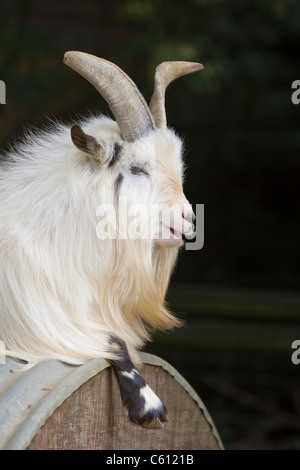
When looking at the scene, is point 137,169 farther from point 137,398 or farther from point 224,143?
point 224,143

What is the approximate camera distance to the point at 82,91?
6547 mm

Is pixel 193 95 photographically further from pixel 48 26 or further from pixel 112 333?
pixel 112 333

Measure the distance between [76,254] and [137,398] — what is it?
55cm

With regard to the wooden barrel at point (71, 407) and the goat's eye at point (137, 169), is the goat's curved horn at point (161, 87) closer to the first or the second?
the goat's eye at point (137, 169)

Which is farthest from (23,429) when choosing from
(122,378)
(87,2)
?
(87,2)

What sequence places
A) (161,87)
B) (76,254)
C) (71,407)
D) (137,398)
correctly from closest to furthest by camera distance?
1. (71,407)
2. (137,398)
3. (76,254)
4. (161,87)

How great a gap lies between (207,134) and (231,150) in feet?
0.81

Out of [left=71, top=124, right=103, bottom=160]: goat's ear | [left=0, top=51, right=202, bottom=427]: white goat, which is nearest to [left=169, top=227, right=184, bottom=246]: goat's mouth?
[left=0, top=51, right=202, bottom=427]: white goat

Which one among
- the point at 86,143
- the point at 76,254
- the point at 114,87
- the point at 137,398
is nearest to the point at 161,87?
the point at 114,87

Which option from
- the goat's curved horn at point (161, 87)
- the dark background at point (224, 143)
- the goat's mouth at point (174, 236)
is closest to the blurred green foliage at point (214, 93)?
the dark background at point (224, 143)

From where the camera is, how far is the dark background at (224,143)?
581 cm

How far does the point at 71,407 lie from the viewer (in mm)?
2584

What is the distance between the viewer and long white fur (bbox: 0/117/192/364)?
2.77 metres

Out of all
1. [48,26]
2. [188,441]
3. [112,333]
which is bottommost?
[188,441]
